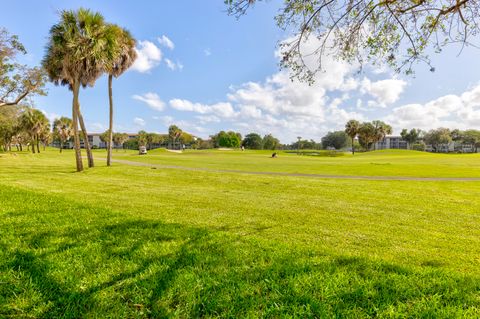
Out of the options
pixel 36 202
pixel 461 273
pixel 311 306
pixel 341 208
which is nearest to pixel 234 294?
pixel 311 306

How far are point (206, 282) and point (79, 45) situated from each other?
20438mm

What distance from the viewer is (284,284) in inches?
124

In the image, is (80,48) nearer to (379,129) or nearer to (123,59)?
(123,59)

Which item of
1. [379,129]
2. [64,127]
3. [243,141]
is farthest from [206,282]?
[243,141]

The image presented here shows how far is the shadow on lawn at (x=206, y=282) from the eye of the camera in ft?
8.87

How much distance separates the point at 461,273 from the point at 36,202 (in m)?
9.73

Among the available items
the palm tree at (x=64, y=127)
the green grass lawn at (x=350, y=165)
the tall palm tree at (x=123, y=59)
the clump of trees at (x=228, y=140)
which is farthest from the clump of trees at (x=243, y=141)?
the tall palm tree at (x=123, y=59)

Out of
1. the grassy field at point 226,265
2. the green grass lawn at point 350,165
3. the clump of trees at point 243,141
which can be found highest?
the clump of trees at point 243,141

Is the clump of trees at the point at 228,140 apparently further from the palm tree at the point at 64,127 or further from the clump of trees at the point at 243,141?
the palm tree at the point at 64,127

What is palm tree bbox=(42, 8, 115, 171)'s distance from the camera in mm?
17656

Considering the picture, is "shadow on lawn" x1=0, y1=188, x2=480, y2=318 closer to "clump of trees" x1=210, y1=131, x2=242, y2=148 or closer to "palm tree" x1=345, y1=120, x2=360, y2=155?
"palm tree" x1=345, y1=120, x2=360, y2=155

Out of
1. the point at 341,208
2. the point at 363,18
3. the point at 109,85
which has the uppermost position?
the point at 109,85

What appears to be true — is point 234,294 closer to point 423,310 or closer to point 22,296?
point 423,310

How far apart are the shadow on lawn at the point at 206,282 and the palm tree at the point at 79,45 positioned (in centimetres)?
1750
